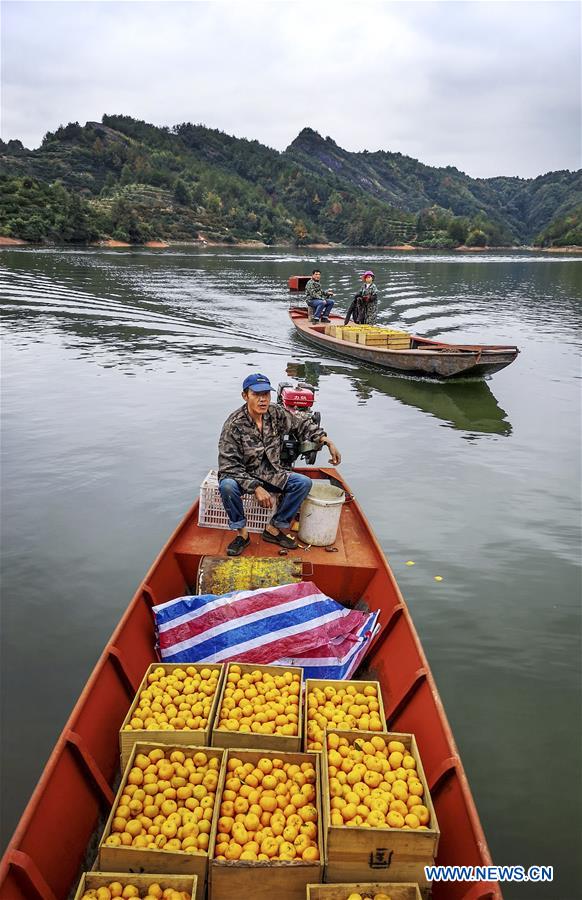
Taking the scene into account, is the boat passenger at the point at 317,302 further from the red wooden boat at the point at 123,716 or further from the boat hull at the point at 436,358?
the red wooden boat at the point at 123,716

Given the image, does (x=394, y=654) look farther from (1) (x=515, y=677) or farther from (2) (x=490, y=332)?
(2) (x=490, y=332)

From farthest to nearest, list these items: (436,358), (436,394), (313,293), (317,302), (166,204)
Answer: (166,204), (313,293), (317,302), (436,394), (436,358)

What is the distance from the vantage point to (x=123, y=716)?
4.29 meters

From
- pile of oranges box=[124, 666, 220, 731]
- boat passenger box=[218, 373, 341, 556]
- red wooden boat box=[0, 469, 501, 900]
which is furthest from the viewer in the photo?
boat passenger box=[218, 373, 341, 556]

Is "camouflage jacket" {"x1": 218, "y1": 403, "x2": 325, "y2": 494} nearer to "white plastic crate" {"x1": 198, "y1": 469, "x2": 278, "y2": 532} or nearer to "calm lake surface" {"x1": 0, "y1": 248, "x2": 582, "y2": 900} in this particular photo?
"white plastic crate" {"x1": 198, "y1": 469, "x2": 278, "y2": 532}

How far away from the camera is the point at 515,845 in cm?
420

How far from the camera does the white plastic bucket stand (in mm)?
6211

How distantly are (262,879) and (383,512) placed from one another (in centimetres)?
678

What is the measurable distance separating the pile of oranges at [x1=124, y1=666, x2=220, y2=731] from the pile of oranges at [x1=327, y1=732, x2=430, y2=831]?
40.0 inches

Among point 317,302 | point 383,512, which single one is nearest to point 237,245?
point 317,302

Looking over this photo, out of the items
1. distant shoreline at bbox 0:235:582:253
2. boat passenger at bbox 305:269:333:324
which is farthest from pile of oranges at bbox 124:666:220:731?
distant shoreline at bbox 0:235:582:253

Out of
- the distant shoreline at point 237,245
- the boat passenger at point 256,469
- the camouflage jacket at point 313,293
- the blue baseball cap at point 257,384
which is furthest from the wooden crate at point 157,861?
the distant shoreline at point 237,245

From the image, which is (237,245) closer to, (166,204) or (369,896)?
(166,204)

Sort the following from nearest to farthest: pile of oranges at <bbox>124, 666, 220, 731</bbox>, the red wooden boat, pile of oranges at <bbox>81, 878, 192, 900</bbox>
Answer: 1. pile of oranges at <bbox>81, 878, 192, 900</bbox>
2. the red wooden boat
3. pile of oranges at <bbox>124, 666, 220, 731</bbox>
